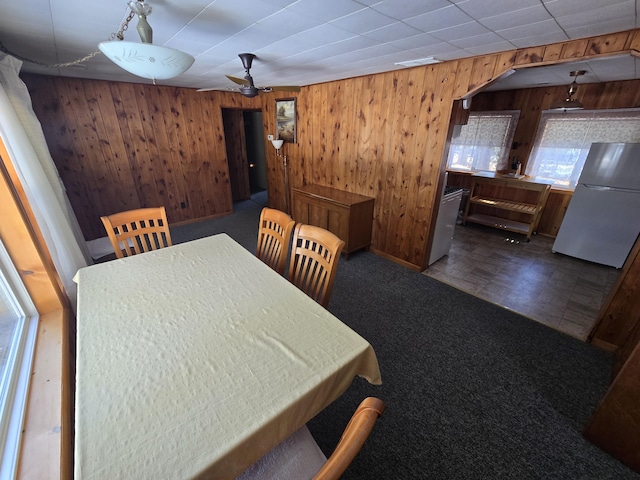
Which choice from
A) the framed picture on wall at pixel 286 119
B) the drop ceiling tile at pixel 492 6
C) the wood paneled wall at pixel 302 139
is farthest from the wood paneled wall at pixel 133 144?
the drop ceiling tile at pixel 492 6

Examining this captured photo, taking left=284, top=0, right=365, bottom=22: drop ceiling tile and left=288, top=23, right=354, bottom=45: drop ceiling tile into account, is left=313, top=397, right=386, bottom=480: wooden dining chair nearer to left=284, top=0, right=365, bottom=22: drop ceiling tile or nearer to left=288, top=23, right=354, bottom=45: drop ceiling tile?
left=284, top=0, right=365, bottom=22: drop ceiling tile

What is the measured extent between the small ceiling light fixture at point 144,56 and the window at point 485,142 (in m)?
4.33

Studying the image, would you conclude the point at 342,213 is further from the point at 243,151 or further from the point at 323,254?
→ the point at 243,151

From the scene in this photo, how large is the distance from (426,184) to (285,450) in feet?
8.77

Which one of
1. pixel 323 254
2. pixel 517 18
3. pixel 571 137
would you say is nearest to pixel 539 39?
pixel 517 18

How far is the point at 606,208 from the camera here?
3146 mm

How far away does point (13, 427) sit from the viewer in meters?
0.83

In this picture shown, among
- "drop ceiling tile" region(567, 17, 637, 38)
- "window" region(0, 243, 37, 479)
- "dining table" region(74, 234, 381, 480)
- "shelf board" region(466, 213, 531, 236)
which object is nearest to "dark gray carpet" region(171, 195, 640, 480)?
"dining table" region(74, 234, 381, 480)

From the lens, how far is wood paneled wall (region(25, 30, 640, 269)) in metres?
2.62

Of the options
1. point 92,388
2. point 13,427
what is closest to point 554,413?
point 92,388

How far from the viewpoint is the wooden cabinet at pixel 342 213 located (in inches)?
127

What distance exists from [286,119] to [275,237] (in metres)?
3.16

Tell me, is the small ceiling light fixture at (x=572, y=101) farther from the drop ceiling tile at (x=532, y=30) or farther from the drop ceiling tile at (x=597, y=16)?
the drop ceiling tile at (x=597, y=16)

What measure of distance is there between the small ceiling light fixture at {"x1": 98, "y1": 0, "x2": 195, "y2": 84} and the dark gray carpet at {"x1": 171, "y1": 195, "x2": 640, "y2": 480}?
1.91 m
